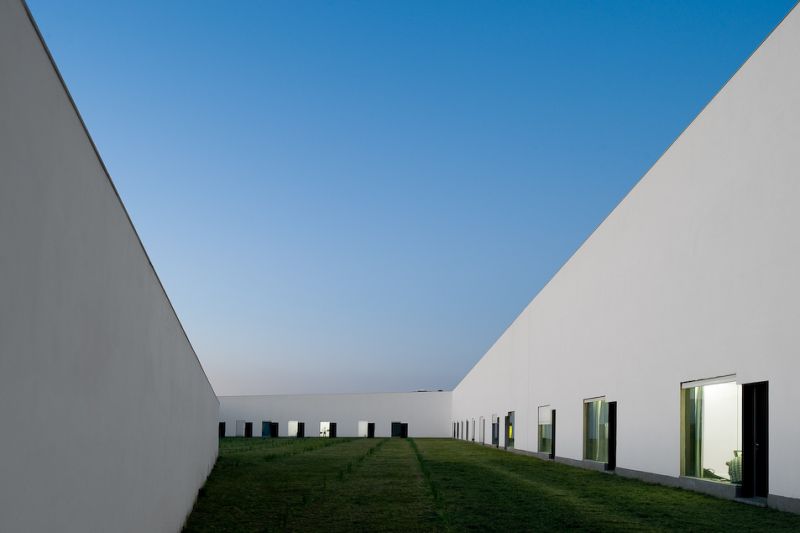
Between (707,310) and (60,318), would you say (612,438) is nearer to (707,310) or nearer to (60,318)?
(707,310)

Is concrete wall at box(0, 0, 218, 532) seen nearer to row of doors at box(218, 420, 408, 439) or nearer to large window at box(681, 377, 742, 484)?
large window at box(681, 377, 742, 484)

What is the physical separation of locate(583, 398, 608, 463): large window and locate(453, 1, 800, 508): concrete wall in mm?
389

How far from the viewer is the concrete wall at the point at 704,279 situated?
36.4 ft

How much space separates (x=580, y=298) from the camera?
76.4ft

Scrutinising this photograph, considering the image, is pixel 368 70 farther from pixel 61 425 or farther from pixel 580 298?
Answer: pixel 61 425

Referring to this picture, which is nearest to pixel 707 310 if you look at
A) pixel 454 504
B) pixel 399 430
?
pixel 454 504

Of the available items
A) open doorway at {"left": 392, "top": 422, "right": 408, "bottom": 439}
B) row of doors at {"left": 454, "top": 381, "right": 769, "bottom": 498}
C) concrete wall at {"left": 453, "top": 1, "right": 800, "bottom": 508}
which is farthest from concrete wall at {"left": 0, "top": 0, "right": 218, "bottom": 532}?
open doorway at {"left": 392, "top": 422, "right": 408, "bottom": 439}

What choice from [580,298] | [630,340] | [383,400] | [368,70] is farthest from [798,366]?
[383,400]

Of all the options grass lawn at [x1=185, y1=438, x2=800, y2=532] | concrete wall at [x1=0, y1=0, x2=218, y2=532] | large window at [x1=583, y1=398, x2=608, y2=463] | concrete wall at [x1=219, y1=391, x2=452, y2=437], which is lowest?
concrete wall at [x1=219, y1=391, x2=452, y2=437]

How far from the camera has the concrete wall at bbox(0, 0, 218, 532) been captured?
2893 millimetres

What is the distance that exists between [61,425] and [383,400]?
64.2 m

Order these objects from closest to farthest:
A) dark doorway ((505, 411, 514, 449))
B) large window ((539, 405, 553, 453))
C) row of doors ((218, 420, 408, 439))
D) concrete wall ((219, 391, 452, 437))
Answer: large window ((539, 405, 553, 453)), dark doorway ((505, 411, 514, 449)), row of doors ((218, 420, 408, 439)), concrete wall ((219, 391, 452, 437))

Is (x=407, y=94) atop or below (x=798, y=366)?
atop

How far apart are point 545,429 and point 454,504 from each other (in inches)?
643
